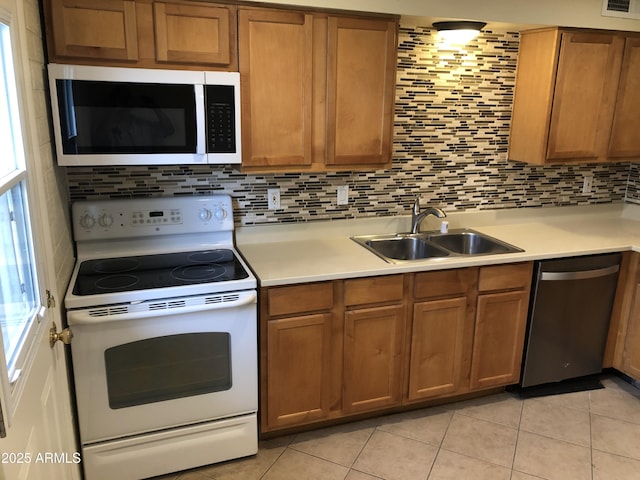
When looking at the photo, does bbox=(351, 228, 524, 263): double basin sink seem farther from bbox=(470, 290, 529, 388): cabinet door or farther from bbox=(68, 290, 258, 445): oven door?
bbox=(68, 290, 258, 445): oven door

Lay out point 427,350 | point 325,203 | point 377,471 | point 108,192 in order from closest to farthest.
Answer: point 377,471 → point 108,192 → point 427,350 → point 325,203

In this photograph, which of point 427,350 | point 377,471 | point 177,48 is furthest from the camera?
point 427,350

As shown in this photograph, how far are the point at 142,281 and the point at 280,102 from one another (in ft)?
3.22

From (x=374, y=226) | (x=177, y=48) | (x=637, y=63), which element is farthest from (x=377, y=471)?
(x=637, y=63)

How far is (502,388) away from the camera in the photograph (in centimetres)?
298

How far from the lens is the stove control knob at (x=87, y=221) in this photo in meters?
2.39

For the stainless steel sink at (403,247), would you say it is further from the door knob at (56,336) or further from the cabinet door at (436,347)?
the door knob at (56,336)

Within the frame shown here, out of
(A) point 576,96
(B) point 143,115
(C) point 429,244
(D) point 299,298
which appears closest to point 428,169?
(C) point 429,244

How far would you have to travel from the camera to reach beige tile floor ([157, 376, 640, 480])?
91.9 inches

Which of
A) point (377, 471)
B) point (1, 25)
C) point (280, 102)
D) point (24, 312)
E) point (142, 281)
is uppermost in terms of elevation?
point (1, 25)

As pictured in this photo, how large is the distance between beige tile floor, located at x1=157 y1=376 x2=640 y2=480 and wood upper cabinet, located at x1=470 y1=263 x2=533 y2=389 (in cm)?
19

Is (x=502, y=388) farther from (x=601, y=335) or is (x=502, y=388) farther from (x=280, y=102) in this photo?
(x=280, y=102)

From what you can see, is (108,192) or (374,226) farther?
(374,226)

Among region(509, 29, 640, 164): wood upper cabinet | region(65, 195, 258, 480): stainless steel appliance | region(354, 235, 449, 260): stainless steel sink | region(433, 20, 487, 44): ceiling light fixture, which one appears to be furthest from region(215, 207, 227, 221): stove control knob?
region(509, 29, 640, 164): wood upper cabinet
